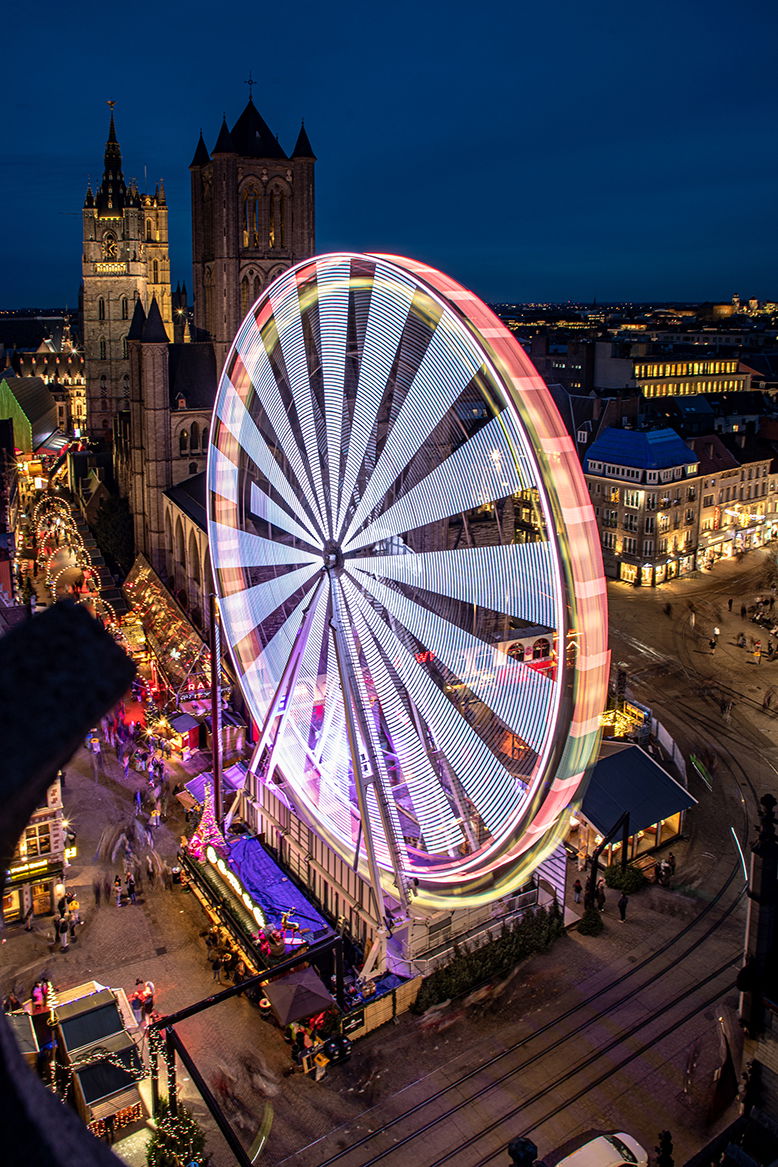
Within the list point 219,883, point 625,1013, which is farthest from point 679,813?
point 219,883

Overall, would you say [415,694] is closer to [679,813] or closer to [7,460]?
[679,813]

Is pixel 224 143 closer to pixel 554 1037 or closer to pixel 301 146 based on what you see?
pixel 301 146

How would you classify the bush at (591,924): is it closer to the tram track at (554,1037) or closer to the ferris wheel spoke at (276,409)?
the tram track at (554,1037)

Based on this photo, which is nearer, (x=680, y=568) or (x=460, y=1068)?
(x=460, y=1068)

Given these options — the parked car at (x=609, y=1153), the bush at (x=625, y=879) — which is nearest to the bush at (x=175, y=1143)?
the parked car at (x=609, y=1153)

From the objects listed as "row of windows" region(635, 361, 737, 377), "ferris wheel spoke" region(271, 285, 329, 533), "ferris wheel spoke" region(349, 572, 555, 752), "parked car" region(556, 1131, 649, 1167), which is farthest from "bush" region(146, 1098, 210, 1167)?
"row of windows" region(635, 361, 737, 377)

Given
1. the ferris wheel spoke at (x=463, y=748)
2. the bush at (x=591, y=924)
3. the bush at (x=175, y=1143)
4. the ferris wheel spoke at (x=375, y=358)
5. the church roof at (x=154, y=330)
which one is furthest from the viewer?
the church roof at (x=154, y=330)
